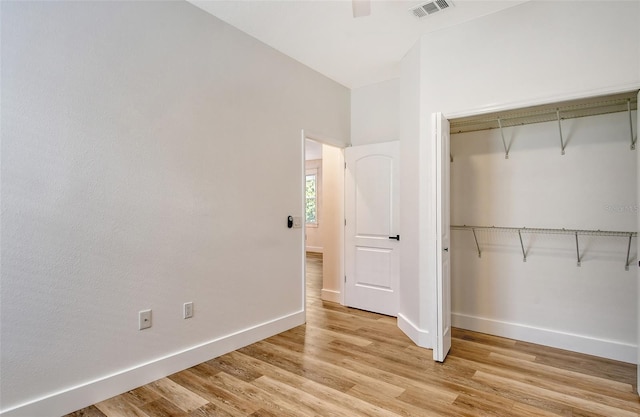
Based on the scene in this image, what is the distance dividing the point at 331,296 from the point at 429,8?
3410mm

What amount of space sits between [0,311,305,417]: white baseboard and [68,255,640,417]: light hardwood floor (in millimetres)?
59

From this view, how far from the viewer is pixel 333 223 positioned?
184 inches

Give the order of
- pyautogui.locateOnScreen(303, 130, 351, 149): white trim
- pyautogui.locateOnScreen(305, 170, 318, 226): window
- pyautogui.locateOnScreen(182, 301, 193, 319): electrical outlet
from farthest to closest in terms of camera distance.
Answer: pyautogui.locateOnScreen(305, 170, 318, 226): window
pyautogui.locateOnScreen(303, 130, 351, 149): white trim
pyautogui.locateOnScreen(182, 301, 193, 319): electrical outlet

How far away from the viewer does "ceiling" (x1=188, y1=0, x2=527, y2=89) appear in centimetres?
276

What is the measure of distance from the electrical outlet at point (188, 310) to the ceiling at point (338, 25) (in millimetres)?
2343

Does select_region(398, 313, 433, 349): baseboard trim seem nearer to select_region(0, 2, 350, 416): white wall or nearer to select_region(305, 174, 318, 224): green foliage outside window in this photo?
select_region(0, 2, 350, 416): white wall

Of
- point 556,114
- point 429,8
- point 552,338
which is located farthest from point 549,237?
point 429,8

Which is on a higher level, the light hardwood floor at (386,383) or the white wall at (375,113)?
the white wall at (375,113)

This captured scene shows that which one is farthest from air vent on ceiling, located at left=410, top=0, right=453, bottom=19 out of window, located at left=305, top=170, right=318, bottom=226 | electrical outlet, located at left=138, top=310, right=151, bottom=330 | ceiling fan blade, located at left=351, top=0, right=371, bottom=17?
window, located at left=305, top=170, right=318, bottom=226

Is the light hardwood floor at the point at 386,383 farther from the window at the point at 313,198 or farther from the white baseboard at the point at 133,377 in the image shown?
the window at the point at 313,198

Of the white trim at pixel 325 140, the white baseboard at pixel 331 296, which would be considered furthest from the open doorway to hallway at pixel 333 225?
the white trim at pixel 325 140

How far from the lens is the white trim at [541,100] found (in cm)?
242

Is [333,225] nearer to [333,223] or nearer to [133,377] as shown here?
[333,223]

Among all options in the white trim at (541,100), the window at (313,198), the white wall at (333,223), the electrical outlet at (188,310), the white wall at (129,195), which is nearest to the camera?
the white wall at (129,195)
